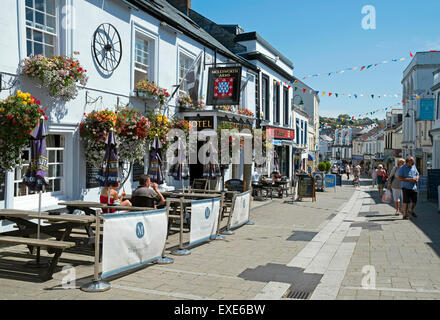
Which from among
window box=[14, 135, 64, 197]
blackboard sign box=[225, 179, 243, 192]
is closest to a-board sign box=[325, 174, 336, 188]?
blackboard sign box=[225, 179, 243, 192]

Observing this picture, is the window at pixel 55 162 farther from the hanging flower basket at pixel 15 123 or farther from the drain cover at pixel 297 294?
the drain cover at pixel 297 294

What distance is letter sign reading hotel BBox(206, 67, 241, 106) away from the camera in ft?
46.7

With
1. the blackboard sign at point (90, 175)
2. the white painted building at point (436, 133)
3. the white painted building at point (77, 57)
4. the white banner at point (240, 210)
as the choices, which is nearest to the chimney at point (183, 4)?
the white painted building at point (77, 57)

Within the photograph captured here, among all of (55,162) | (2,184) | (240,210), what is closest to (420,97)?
(240,210)

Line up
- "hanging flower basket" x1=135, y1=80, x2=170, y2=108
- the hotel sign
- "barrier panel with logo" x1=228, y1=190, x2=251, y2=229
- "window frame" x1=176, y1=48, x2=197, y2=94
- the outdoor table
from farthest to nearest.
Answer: the hotel sign, "window frame" x1=176, y1=48, x2=197, y2=94, "hanging flower basket" x1=135, y1=80, x2=170, y2=108, "barrier panel with logo" x1=228, y1=190, x2=251, y2=229, the outdoor table

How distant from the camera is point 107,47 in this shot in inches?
412

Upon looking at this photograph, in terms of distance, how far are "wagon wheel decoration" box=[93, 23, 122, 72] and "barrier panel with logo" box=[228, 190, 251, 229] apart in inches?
187

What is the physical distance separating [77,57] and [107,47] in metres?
1.25

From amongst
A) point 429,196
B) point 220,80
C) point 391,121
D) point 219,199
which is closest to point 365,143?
point 391,121

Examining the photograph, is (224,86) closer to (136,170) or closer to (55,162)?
(136,170)

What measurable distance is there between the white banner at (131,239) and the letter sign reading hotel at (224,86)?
28.1 ft

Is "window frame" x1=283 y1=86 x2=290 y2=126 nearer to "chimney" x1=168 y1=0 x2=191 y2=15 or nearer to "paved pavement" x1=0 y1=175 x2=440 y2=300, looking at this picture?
"chimney" x1=168 y1=0 x2=191 y2=15

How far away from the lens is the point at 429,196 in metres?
17.5

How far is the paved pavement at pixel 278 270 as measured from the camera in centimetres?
525
